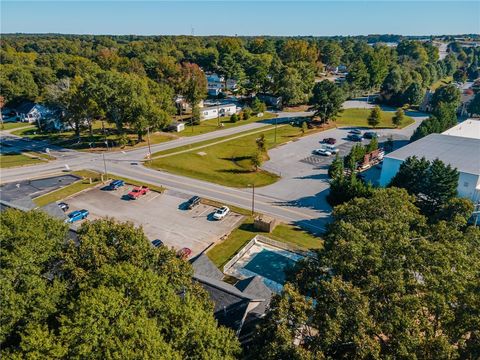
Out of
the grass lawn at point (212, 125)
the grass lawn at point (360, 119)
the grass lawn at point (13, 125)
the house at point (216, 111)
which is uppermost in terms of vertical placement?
the house at point (216, 111)

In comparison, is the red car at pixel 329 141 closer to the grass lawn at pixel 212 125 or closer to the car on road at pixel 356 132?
the car on road at pixel 356 132

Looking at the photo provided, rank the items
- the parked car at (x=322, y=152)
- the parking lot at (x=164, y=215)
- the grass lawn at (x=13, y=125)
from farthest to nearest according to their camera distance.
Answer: the grass lawn at (x=13, y=125) < the parked car at (x=322, y=152) < the parking lot at (x=164, y=215)

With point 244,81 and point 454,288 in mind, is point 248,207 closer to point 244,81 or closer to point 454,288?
point 454,288

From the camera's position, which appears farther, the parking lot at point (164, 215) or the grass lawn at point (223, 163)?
the grass lawn at point (223, 163)

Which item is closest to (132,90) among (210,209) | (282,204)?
(210,209)

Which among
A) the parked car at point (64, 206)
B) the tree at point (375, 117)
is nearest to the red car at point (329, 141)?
the tree at point (375, 117)

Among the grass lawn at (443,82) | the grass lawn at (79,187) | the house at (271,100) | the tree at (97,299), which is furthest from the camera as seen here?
the grass lawn at (443,82)
